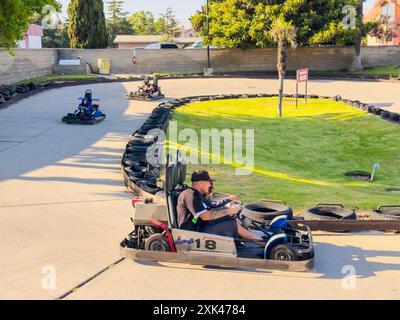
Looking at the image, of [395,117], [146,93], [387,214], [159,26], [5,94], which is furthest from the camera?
[159,26]

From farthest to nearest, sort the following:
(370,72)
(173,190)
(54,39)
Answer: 1. (54,39)
2. (370,72)
3. (173,190)

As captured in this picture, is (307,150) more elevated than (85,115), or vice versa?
(85,115)

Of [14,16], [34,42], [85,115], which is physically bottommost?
[85,115]

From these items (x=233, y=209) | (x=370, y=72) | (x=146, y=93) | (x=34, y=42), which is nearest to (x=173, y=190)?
(x=233, y=209)

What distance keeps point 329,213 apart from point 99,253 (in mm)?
3901

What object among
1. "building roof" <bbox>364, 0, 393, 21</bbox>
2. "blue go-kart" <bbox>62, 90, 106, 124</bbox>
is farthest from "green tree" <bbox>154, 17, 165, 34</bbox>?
"blue go-kart" <bbox>62, 90, 106, 124</bbox>

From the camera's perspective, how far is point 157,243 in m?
6.42

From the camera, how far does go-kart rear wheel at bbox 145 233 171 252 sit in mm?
6395

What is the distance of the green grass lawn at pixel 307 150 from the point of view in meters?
11.2

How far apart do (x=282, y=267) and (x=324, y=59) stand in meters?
39.0

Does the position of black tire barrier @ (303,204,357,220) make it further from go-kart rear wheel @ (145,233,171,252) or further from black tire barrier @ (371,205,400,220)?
go-kart rear wheel @ (145,233,171,252)

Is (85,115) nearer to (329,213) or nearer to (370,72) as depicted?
(329,213)

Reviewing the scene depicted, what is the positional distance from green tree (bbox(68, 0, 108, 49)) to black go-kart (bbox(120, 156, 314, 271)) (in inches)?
1506

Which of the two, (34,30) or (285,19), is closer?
(285,19)
